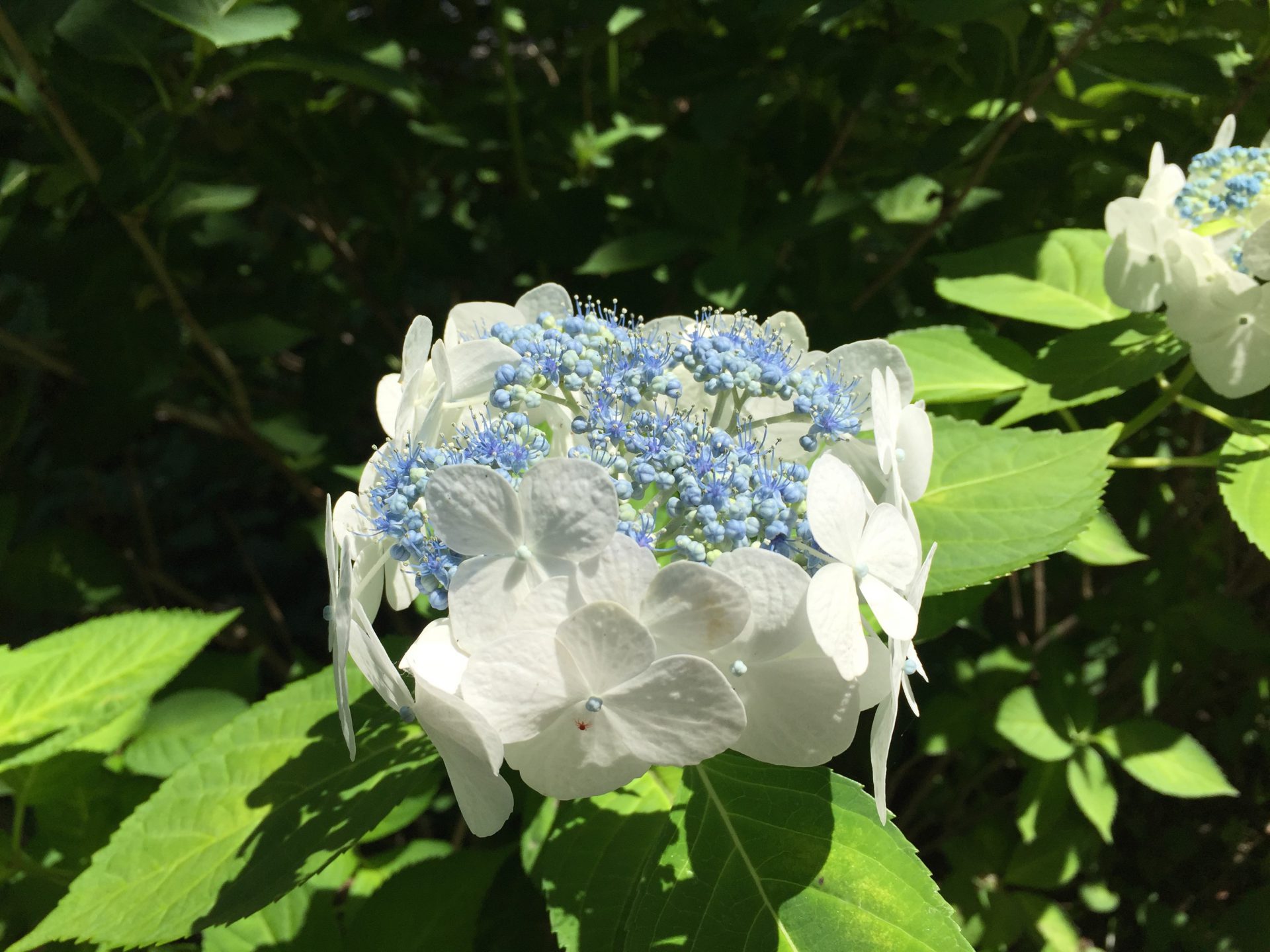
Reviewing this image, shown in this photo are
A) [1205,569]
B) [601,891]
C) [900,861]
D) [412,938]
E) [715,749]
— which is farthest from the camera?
[1205,569]

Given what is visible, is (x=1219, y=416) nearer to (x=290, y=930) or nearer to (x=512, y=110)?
(x=512, y=110)

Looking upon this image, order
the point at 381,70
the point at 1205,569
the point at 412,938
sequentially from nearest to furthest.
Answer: the point at 412,938
the point at 381,70
the point at 1205,569

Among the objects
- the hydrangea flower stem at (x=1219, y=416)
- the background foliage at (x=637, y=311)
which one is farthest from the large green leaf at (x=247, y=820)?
the hydrangea flower stem at (x=1219, y=416)

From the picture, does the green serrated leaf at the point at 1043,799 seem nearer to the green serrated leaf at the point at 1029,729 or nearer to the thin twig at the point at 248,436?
the green serrated leaf at the point at 1029,729

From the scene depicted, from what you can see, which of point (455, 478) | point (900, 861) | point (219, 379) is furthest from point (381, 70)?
point (900, 861)

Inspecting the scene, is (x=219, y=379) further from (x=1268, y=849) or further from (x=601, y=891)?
(x=1268, y=849)

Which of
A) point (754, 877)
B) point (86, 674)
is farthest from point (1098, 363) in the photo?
point (86, 674)
